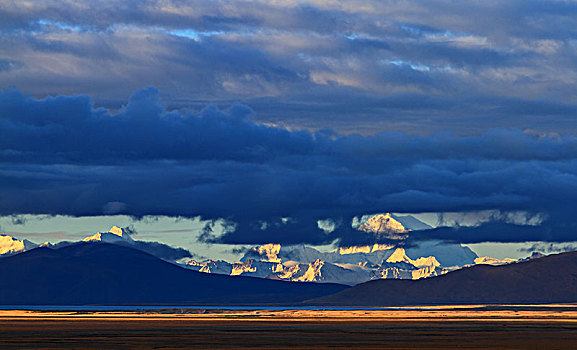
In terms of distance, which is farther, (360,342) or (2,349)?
(360,342)

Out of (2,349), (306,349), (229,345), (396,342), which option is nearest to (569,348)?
(396,342)

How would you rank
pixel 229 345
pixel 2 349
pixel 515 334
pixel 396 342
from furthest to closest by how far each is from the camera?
pixel 515 334 < pixel 396 342 < pixel 229 345 < pixel 2 349

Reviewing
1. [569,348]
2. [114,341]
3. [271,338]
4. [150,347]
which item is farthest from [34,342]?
[569,348]

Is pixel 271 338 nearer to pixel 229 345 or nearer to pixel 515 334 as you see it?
pixel 229 345

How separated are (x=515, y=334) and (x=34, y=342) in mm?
75870

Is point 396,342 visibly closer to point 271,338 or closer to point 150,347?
point 271,338

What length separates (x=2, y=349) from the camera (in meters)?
120

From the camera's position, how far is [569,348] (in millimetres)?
127438

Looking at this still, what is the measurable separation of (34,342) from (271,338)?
110ft

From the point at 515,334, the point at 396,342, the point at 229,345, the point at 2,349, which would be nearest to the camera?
the point at 2,349

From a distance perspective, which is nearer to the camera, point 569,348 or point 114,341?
point 569,348

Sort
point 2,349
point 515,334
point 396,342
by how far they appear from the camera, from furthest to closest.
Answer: point 515,334, point 396,342, point 2,349

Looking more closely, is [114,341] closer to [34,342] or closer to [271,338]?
[34,342]

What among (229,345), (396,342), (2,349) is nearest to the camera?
(2,349)
